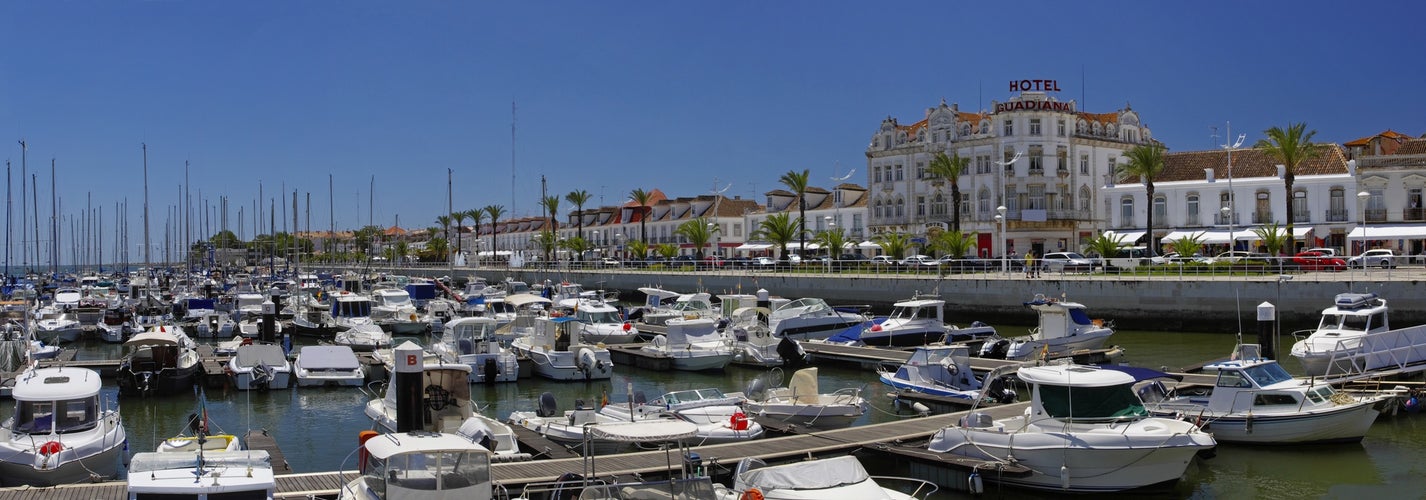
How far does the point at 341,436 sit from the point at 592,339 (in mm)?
18895

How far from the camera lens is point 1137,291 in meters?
56.6

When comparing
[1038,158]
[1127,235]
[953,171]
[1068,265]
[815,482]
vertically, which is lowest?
[815,482]

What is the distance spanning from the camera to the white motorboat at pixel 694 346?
135ft

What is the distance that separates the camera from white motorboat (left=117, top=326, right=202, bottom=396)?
36.0 m

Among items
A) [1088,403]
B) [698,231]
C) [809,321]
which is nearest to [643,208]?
[698,231]

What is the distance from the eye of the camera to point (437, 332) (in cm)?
6012

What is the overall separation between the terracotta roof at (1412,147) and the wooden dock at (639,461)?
58030 millimetres

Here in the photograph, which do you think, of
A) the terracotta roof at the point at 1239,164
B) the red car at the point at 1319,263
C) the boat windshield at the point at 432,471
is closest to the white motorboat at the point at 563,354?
the boat windshield at the point at 432,471

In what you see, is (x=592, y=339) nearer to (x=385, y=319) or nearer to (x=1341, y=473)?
(x=385, y=319)

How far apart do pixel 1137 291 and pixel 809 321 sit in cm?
1798

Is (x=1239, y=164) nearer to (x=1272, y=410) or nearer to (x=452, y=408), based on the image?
(x=1272, y=410)

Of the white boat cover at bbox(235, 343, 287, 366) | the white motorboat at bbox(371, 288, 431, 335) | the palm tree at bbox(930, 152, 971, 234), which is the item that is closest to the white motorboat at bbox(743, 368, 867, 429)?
the white boat cover at bbox(235, 343, 287, 366)

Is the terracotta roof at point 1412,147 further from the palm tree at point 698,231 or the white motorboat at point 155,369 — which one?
the white motorboat at point 155,369

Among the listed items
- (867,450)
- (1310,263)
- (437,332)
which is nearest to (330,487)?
(867,450)
